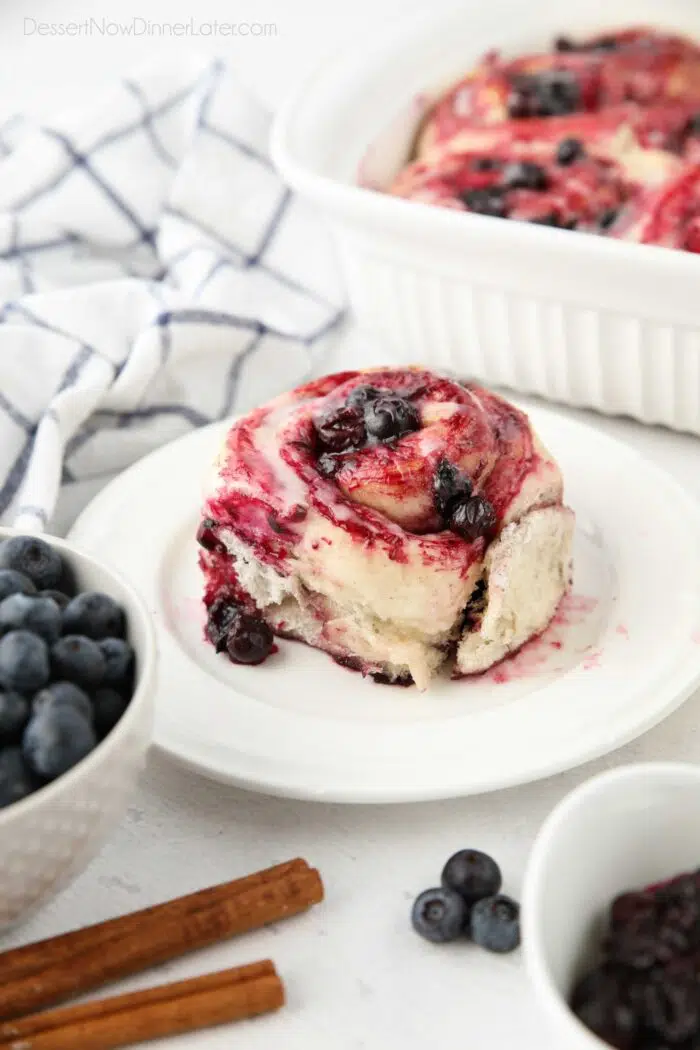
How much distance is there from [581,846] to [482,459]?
2.05 ft

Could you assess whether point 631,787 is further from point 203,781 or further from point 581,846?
point 203,781

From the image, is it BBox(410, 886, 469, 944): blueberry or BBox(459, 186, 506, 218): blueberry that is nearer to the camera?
BBox(410, 886, 469, 944): blueberry

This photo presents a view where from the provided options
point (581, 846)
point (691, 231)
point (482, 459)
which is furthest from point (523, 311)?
point (581, 846)

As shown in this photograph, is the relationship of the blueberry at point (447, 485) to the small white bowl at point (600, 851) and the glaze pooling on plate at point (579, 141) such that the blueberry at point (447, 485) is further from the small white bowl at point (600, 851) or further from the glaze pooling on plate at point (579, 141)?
the glaze pooling on plate at point (579, 141)

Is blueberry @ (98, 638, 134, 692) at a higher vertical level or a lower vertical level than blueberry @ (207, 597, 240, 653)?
higher

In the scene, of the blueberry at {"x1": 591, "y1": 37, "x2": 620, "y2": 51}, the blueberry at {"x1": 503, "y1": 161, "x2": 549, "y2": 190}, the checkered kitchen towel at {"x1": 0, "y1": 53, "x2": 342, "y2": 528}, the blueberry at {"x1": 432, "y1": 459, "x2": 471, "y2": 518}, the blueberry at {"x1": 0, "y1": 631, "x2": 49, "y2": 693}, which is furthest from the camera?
the blueberry at {"x1": 591, "y1": 37, "x2": 620, "y2": 51}

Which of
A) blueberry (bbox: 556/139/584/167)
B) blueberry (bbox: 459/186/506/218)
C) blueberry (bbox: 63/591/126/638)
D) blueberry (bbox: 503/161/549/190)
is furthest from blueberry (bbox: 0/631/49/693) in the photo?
blueberry (bbox: 556/139/584/167)

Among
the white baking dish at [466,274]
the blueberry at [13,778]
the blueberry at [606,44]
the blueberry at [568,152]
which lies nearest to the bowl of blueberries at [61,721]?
the blueberry at [13,778]

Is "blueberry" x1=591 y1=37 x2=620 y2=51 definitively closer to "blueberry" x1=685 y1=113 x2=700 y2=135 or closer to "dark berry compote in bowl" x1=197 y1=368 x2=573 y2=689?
"blueberry" x1=685 y1=113 x2=700 y2=135

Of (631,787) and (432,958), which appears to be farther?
(432,958)

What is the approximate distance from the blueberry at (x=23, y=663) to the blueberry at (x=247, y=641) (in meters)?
0.46

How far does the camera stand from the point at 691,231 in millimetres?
2188

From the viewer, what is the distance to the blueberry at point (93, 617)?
4.78ft

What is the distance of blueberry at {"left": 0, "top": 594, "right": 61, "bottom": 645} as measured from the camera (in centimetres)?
139
